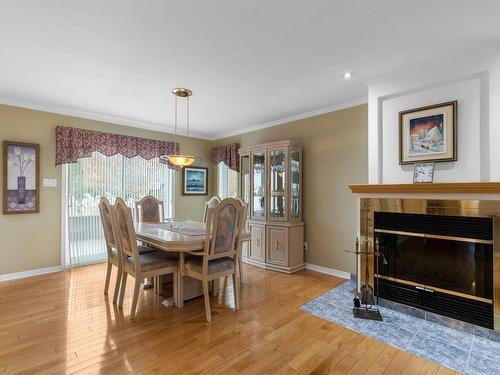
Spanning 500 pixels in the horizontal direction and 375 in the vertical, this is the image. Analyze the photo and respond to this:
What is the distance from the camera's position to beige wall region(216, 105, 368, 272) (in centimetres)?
362

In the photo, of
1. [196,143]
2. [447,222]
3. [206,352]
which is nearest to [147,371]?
[206,352]

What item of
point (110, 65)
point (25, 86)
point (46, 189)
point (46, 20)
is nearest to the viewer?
point (46, 20)

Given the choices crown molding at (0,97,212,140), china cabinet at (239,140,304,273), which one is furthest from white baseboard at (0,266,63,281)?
china cabinet at (239,140,304,273)

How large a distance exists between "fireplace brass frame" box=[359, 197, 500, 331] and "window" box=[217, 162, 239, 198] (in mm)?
3134

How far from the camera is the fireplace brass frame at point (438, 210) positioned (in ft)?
7.14

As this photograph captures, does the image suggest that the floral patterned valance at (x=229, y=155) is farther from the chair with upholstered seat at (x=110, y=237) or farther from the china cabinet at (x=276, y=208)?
the chair with upholstered seat at (x=110, y=237)

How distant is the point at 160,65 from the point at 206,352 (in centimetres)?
259

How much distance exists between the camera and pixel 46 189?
3.91 metres

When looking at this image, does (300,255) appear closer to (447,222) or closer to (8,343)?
(447,222)

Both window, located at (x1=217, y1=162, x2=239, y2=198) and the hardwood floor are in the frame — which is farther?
window, located at (x1=217, y1=162, x2=239, y2=198)

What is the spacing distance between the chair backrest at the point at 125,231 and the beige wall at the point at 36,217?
1.90 meters

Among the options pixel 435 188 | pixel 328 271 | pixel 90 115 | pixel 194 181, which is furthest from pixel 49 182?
pixel 435 188

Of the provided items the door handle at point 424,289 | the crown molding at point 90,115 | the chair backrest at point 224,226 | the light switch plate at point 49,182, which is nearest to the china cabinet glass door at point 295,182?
the chair backrest at point 224,226

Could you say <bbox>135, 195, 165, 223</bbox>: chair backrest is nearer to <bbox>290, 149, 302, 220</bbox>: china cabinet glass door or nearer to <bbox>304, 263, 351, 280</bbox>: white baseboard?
<bbox>290, 149, 302, 220</bbox>: china cabinet glass door
